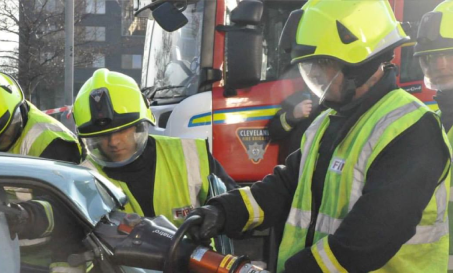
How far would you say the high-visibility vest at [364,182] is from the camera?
2.05 metres

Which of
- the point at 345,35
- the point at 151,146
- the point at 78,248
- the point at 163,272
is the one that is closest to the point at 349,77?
the point at 345,35

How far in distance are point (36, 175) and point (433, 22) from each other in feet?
7.46

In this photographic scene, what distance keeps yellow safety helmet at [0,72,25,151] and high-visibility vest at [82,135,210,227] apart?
28.2 inches

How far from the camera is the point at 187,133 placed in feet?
17.9

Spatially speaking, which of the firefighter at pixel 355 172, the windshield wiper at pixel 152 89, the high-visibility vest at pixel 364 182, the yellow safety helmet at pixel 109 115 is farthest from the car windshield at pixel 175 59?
the high-visibility vest at pixel 364 182

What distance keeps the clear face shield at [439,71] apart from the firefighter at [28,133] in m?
1.88

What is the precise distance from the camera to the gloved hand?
219 centimetres

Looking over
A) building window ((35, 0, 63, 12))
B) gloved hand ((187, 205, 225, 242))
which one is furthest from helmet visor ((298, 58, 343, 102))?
building window ((35, 0, 63, 12))

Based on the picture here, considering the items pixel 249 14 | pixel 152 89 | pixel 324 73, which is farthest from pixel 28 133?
pixel 152 89

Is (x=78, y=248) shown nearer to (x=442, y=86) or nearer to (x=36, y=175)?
(x=36, y=175)

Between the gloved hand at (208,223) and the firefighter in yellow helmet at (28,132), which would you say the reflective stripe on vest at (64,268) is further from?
the firefighter in yellow helmet at (28,132)

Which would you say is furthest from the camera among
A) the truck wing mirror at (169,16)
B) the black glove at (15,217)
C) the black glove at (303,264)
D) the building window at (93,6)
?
the building window at (93,6)

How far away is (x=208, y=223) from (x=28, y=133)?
164 cm

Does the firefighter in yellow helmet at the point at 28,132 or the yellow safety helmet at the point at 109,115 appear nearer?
the yellow safety helmet at the point at 109,115
